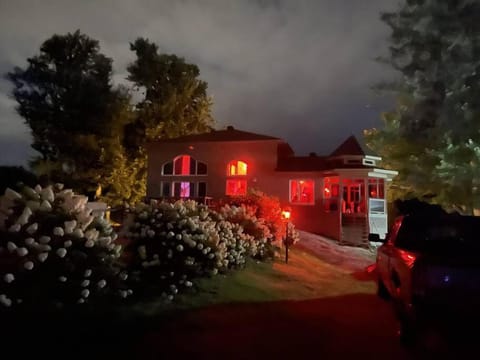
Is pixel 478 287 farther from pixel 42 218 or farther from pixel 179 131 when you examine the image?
pixel 179 131

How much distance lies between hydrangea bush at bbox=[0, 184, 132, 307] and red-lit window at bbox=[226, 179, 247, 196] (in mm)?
20484

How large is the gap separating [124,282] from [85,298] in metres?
1.25

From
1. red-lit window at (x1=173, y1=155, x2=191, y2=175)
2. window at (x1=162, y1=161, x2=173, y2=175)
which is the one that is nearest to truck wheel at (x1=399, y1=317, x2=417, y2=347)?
red-lit window at (x1=173, y1=155, x2=191, y2=175)

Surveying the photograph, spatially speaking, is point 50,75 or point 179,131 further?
point 179,131

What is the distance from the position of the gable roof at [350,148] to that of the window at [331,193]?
1.50m

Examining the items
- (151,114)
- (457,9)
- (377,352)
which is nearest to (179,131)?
(151,114)

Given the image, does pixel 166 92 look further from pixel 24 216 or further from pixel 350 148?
pixel 24 216

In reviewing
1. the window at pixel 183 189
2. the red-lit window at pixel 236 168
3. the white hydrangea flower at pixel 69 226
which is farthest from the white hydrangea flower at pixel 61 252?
the window at pixel 183 189

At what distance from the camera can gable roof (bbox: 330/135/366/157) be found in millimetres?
26391

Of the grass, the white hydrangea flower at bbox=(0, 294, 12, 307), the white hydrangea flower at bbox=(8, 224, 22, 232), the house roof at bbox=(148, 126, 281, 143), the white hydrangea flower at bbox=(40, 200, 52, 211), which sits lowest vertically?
the grass

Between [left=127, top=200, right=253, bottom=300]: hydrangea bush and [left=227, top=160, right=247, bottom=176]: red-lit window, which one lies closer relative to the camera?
[left=127, top=200, right=253, bottom=300]: hydrangea bush

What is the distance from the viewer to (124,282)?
24.7 ft

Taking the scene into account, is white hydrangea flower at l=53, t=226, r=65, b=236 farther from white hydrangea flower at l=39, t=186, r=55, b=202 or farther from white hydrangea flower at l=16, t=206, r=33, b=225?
white hydrangea flower at l=39, t=186, r=55, b=202

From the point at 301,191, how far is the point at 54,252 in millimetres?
21861
